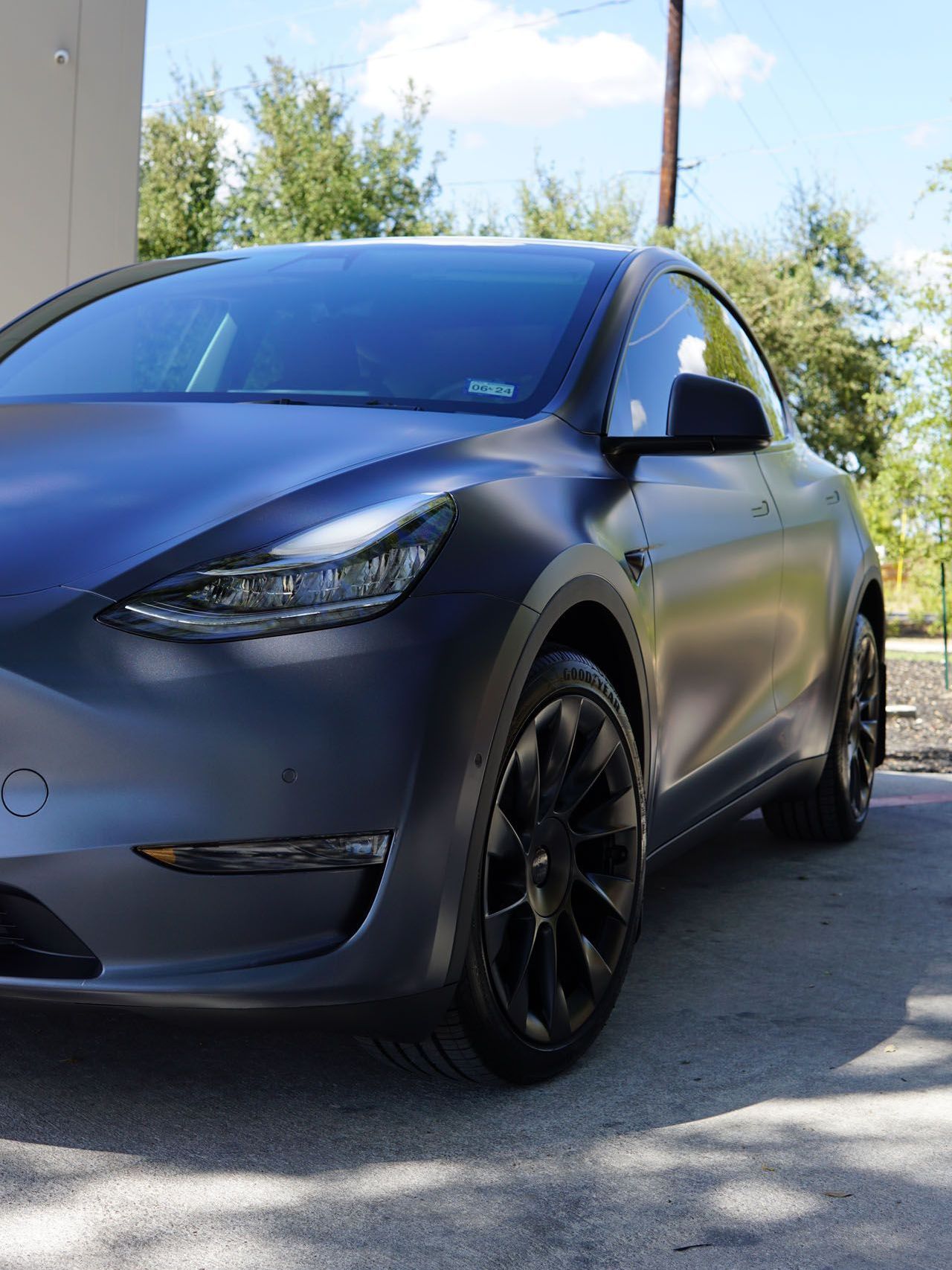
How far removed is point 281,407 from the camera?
297 cm

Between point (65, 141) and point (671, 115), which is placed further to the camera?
point (671, 115)

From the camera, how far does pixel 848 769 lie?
17.0 feet

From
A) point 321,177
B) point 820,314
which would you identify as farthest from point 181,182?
point 820,314

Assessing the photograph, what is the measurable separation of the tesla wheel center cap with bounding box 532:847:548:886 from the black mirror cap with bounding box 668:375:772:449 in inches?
40.8

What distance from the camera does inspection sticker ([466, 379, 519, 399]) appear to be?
316 centimetres

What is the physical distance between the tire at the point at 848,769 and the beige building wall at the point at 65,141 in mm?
3833

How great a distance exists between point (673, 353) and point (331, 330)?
34.8 inches

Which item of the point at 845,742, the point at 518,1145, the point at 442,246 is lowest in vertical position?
the point at 518,1145

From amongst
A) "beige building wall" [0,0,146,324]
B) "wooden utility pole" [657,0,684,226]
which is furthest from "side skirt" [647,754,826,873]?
"wooden utility pole" [657,0,684,226]

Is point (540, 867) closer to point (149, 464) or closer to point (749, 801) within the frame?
point (149, 464)

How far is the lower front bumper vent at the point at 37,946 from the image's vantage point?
7.50ft

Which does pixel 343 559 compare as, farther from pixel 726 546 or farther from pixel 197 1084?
pixel 726 546

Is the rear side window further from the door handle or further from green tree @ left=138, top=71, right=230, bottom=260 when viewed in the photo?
green tree @ left=138, top=71, right=230, bottom=260

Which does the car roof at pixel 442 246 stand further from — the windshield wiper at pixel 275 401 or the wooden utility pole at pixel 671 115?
the wooden utility pole at pixel 671 115
